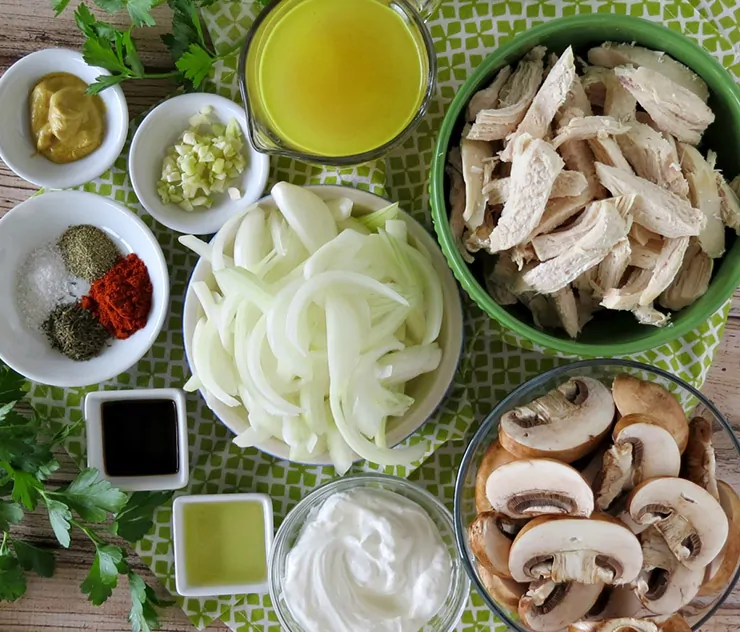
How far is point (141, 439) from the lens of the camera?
1.74 meters

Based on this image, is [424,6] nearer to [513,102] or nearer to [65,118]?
[513,102]

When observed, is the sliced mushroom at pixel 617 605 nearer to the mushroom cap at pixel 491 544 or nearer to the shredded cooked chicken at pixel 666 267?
the mushroom cap at pixel 491 544

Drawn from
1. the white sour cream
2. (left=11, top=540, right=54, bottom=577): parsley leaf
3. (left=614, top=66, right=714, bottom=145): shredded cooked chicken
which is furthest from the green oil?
(left=614, top=66, right=714, bottom=145): shredded cooked chicken

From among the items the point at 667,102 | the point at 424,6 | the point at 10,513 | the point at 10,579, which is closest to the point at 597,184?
the point at 667,102

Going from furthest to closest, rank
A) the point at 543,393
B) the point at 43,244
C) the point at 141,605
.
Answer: the point at 43,244, the point at 141,605, the point at 543,393

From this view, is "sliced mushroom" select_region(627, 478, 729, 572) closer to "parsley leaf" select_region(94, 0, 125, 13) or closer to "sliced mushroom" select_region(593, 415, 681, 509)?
"sliced mushroom" select_region(593, 415, 681, 509)

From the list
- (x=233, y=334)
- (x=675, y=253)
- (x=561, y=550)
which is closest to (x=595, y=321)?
(x=675, y=253)

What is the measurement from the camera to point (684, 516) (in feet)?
4.54

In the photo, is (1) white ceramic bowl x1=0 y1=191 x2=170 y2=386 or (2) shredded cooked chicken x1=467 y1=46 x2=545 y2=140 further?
(1) white ceramic bowl x1=0 y1=191 x2=170 y2=386

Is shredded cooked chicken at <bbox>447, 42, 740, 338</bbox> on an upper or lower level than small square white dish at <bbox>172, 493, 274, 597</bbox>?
upper

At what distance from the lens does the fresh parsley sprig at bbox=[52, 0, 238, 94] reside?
1609 millimetres

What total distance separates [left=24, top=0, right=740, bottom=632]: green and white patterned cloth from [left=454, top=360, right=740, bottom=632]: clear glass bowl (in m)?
0.17

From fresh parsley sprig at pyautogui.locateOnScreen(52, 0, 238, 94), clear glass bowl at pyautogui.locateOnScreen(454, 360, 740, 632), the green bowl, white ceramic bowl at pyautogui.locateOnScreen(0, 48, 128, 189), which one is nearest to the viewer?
the green bowl

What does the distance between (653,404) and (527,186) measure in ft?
1.56
